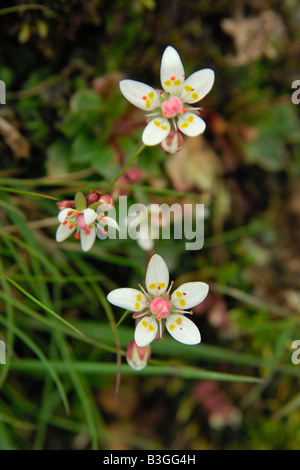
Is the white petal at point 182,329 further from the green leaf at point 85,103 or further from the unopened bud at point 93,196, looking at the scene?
the green leaf at point 85,103

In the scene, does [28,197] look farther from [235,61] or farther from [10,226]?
[235,61]

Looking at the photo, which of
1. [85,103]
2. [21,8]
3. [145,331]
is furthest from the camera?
[85,103]

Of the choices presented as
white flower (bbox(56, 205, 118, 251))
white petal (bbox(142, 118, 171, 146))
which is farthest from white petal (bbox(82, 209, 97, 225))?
white petal (bbox(142, 118, 171, 146))

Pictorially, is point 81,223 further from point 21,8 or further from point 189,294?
point 21,8

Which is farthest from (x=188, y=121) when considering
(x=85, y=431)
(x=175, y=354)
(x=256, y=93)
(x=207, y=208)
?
(x=85, y=431)

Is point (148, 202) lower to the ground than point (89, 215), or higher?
higher

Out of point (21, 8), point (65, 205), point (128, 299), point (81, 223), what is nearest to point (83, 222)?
point (81, 223)
